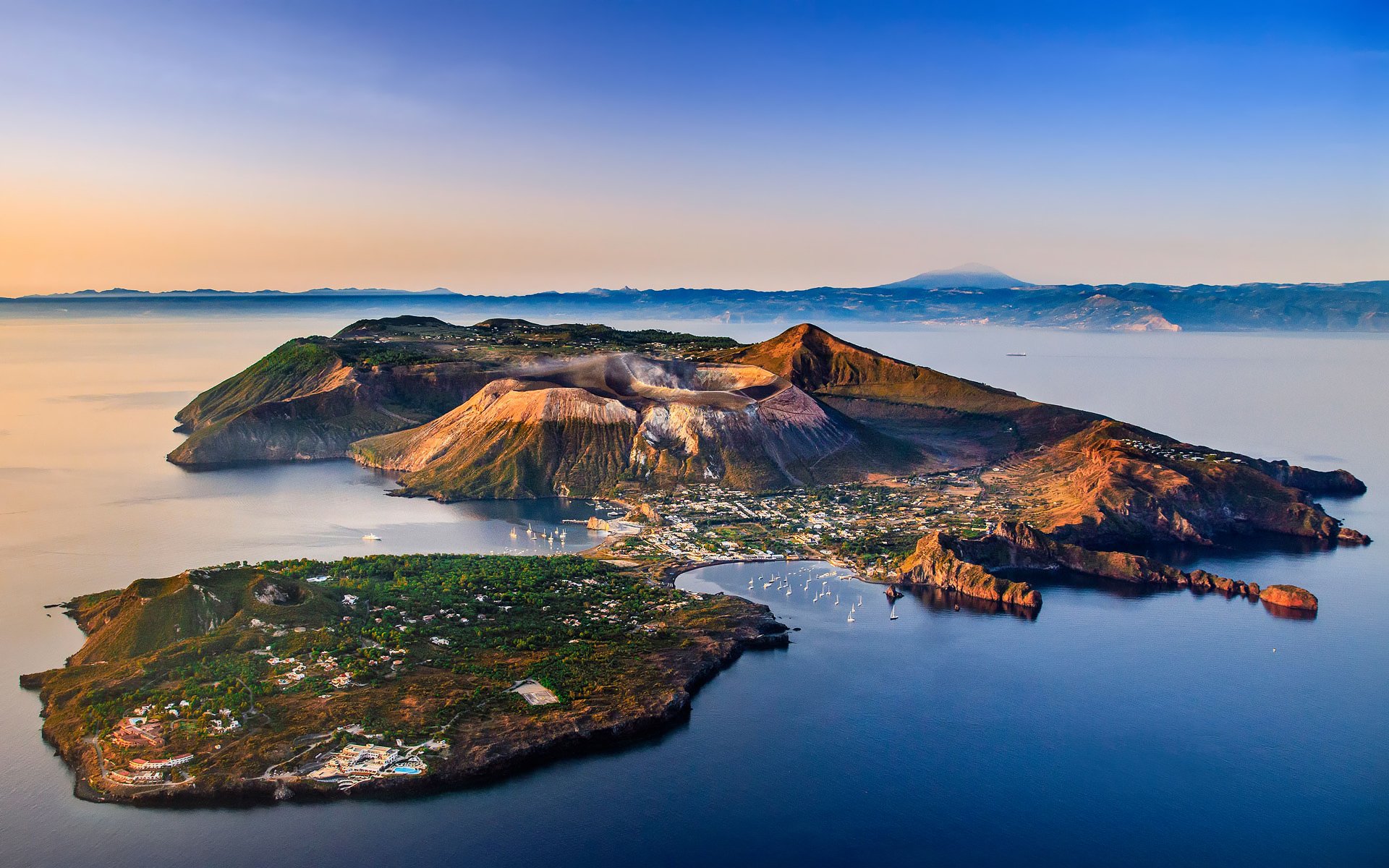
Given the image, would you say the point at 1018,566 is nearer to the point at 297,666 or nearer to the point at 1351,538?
the point at 1351,538

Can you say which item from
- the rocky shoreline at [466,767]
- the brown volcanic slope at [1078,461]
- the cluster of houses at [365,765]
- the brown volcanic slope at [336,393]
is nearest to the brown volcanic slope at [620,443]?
the brown volcanic slope at [336,393]

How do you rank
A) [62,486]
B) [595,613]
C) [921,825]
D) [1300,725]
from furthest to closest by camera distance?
[62,486] < [595,613] < [1300,725] < [921,825]

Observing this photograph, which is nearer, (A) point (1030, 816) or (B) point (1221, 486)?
(A) point (1030, 816)

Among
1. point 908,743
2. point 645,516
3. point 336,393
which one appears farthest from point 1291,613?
point 336,393

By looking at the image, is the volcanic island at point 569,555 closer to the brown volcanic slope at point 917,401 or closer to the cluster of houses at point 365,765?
the cluster of houses at point 365,765

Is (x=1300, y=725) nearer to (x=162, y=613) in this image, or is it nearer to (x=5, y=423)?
(x=162, y=613)

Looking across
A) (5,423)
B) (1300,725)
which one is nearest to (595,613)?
(1300,725)
